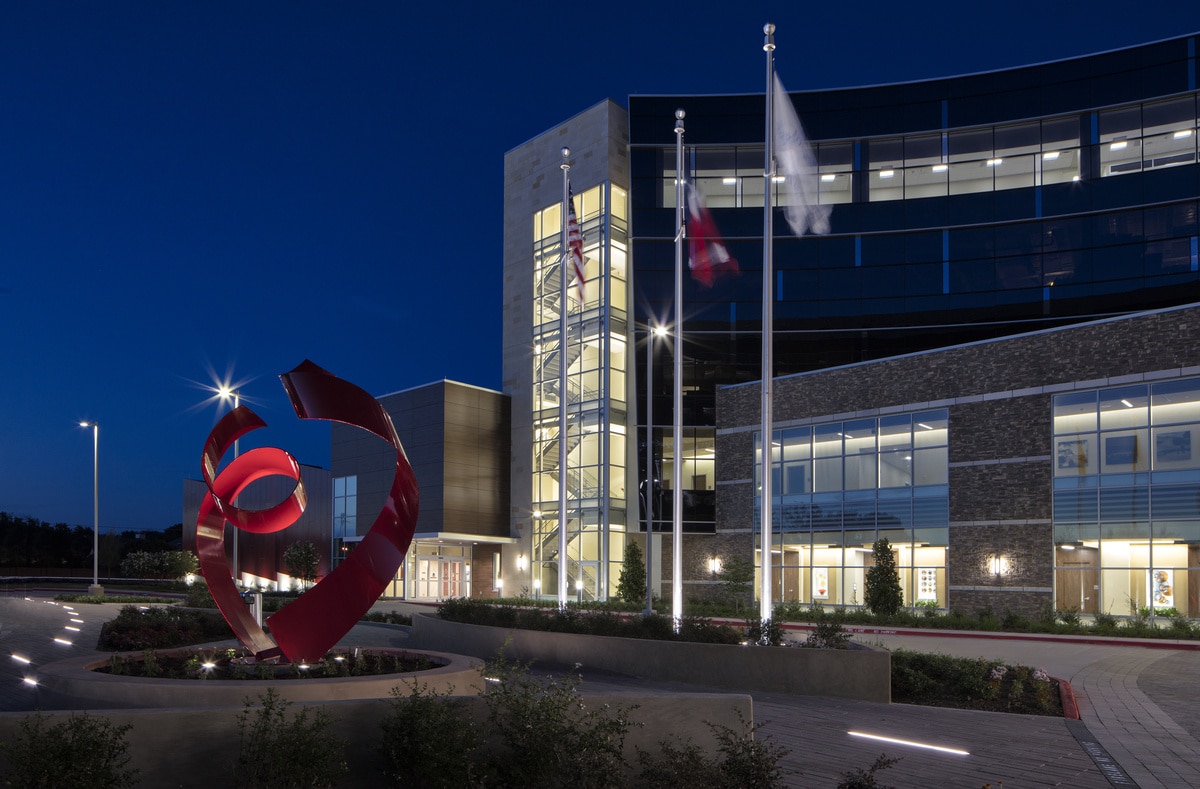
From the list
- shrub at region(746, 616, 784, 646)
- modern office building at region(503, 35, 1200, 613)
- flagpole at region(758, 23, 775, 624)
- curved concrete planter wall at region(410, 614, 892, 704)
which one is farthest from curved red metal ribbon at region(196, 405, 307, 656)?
modern office building at region(503, 35, 1200, 613)

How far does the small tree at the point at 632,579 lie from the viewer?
46.3 meters

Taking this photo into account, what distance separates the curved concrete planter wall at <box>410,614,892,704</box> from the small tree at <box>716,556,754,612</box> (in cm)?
2212

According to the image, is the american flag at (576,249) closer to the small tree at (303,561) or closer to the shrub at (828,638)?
the shrub at (828,638)

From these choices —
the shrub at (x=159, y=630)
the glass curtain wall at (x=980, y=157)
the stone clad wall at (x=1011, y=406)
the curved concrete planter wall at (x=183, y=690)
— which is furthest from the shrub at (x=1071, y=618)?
the curved concrete planter wall at (x=183, y=690)

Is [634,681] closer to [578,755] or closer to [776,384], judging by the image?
[578,755]

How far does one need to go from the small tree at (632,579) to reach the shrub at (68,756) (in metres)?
38.9

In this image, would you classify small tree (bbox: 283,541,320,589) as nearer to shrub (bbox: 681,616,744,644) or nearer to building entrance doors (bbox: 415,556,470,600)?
building entrance doors (bbox: 415,556,470,600)

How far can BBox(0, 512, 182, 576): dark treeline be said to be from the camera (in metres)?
88.1

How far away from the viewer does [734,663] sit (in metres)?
17.0

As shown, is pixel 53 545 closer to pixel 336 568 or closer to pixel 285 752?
pixel 336 568

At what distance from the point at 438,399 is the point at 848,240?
72.6ft

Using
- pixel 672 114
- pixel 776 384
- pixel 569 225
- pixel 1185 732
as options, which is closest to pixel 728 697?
pixel 1185 732

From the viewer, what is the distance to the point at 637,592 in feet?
152

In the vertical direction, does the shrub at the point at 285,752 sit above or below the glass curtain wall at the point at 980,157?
below
